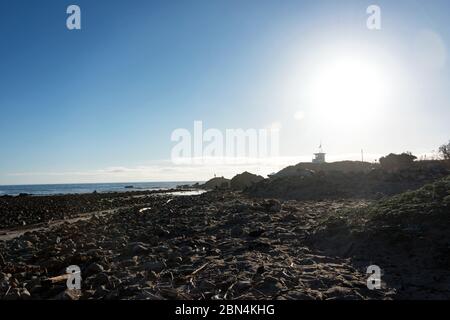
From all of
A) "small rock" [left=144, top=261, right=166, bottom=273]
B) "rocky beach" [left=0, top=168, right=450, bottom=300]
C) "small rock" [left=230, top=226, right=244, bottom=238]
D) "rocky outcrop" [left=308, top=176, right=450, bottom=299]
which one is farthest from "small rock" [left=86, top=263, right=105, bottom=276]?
"rocky outcrop" [left=308, top=176, right=450, bottom=299]

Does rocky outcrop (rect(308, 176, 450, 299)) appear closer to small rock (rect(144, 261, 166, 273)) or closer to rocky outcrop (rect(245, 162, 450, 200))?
small rock (rect(144, 261, 166, 273))

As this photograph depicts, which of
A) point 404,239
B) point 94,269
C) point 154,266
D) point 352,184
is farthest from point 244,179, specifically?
point 94,269

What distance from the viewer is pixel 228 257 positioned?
6.89 m

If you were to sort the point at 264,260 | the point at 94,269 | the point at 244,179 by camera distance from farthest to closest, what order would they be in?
the point at 244,179
the point at 264,260
the point at 94,269

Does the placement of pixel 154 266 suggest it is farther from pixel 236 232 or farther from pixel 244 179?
pixel 244 179

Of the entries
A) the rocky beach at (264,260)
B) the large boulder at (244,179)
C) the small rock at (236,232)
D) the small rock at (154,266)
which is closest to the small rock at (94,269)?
the rocky beach at (264,260)

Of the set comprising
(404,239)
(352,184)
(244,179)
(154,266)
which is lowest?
(154,266)

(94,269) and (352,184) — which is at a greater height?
(352,184)

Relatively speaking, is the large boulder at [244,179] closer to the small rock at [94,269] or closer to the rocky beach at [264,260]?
the rocky beach at [264,260]

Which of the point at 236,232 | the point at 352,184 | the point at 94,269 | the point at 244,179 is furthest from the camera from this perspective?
the point at 244,179

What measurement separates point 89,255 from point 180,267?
7.24 feet

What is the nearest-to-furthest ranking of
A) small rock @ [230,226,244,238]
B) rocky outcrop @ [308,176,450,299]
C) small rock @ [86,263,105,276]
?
rocky outcrop @ [308,176,450,299], small rock @ [86,263,105,276], small rock @ [230,226,244,238]
